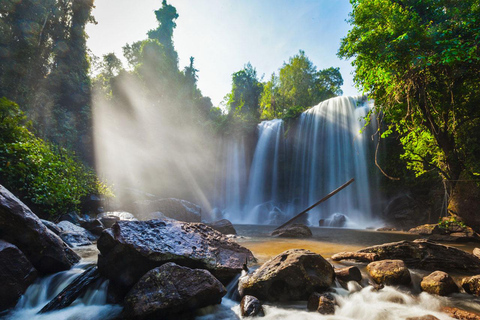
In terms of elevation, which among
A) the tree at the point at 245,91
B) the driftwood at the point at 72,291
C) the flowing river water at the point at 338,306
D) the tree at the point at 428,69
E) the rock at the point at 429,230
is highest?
the tree at the point at 245,91

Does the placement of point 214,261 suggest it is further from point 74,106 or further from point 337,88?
point 337,88

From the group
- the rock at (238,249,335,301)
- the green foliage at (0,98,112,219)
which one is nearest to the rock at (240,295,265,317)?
the rock at (238,249,335,301)

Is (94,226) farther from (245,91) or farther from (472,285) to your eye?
(245,91)

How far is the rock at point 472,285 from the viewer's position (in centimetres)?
307

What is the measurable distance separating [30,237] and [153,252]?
2.32 meters

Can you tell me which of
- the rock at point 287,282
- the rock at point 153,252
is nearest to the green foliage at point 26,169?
the rock at point 153,252

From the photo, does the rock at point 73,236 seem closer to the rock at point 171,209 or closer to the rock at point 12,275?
the rock at point 12,275

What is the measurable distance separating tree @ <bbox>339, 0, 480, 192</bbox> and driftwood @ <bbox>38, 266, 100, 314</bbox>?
8368mm

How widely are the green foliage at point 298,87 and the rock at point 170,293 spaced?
3364 centimetres

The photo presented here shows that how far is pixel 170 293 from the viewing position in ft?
8.84

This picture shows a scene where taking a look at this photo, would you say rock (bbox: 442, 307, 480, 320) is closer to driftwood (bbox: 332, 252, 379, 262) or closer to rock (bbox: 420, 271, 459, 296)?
rock (bbox: 420, 271, 459, 296)

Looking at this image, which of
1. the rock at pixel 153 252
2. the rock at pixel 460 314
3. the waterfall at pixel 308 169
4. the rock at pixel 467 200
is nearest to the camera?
the rock at pixel 460 314

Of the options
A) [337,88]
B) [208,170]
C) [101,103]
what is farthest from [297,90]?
[101,103]

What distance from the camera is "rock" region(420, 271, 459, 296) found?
3.11m
